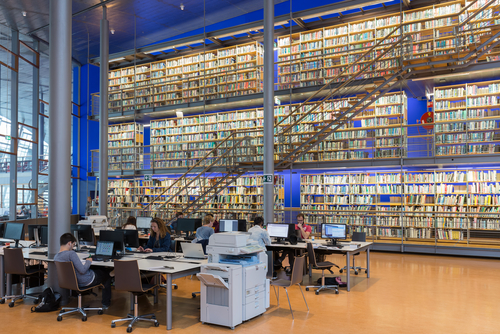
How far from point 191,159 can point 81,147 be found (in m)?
6.30

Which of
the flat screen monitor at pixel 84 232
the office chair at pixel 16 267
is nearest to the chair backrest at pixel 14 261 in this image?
the office chair at pixel 16 267

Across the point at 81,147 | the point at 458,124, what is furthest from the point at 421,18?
the point at 81,147

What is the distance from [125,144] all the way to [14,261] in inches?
402

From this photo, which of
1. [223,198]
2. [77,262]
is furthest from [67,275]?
[223,198]

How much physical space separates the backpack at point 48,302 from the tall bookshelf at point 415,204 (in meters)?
6.54

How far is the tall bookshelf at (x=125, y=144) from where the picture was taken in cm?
1481

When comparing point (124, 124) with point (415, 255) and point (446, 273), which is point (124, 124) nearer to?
point (415, 255)

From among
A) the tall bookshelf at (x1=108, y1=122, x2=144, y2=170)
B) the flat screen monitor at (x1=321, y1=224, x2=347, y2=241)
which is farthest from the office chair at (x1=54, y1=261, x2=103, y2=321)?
the tall bookshelf at (x1=108, y1=122, x2=144, y2=170)

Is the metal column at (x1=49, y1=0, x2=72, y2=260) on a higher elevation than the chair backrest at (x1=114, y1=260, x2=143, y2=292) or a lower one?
higher

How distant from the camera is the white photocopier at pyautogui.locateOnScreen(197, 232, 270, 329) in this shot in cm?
449

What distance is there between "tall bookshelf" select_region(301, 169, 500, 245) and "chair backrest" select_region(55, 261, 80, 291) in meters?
6.65

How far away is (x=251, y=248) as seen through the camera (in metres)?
4.80

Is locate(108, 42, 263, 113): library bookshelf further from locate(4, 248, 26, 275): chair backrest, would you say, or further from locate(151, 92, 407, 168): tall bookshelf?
locate(4, 248, 26, 275): chair backrest

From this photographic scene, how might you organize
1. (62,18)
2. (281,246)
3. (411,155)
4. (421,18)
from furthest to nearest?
(411,155), (421,18), (281,246), (62,18)
